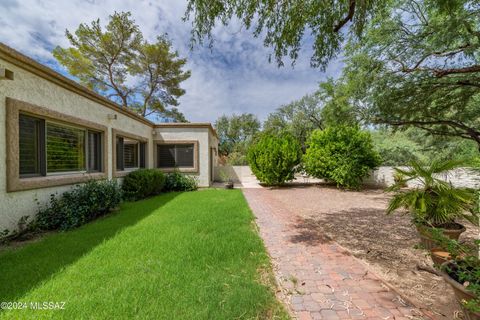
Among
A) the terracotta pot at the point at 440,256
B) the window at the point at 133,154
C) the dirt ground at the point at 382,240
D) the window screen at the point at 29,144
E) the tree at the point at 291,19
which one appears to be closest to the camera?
the terracotta pot at the point at 440,256

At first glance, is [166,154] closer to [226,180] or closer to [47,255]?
[226,180]

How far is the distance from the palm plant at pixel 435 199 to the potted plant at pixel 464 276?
150 cm

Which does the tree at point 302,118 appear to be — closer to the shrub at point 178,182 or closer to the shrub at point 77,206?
the shrub at point 178,182

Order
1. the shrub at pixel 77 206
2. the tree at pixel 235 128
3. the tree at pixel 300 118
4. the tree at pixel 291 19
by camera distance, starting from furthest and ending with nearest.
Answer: the tree at pixel 235 128, the tree at pixel 300 118, the shrub at pixel 77 206, the tree at pixel 291 19

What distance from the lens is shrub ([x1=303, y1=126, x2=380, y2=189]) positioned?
453 inches

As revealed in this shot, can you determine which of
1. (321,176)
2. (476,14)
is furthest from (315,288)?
(321,176)

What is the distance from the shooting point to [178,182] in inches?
461

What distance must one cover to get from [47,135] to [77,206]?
204 centimetres

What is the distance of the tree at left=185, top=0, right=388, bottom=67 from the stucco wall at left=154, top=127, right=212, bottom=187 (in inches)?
319

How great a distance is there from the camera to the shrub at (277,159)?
12.5 m

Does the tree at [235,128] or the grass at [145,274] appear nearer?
the grass at [145,274]

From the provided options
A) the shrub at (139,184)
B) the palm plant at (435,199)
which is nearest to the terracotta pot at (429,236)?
the palm plant at (435,199)

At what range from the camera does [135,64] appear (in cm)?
1895

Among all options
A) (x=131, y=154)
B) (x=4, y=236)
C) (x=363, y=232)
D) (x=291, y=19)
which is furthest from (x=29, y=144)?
(x=363, y=232)
